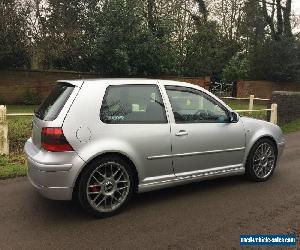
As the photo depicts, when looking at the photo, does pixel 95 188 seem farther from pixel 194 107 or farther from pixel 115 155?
pixel 194 107

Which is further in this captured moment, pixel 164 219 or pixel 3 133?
pixel 3 133

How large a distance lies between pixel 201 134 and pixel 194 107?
16.5 inches

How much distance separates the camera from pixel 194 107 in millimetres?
5484

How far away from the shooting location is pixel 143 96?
16.7ft

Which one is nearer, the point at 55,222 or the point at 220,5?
the point at 55,222

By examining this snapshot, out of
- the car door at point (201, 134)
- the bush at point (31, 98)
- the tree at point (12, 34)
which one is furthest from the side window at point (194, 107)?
→ the bush at point (31, 98)

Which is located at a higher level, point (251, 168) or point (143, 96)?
point (143, 96)

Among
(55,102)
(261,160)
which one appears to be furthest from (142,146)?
(261,160)

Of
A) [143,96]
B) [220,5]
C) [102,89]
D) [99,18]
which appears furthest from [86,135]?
[220,5]

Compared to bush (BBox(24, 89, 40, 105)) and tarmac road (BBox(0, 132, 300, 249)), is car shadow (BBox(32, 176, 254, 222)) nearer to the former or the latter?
tarmac road (BBox(0, 132, 300, 249))

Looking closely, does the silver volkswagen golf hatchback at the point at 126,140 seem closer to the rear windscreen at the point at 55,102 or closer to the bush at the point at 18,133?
the rear windscreen at the point at 55,102

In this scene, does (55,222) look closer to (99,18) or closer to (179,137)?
(179,137)

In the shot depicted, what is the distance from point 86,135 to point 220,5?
2461 cm

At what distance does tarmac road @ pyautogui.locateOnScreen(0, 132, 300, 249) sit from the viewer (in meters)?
4.05
